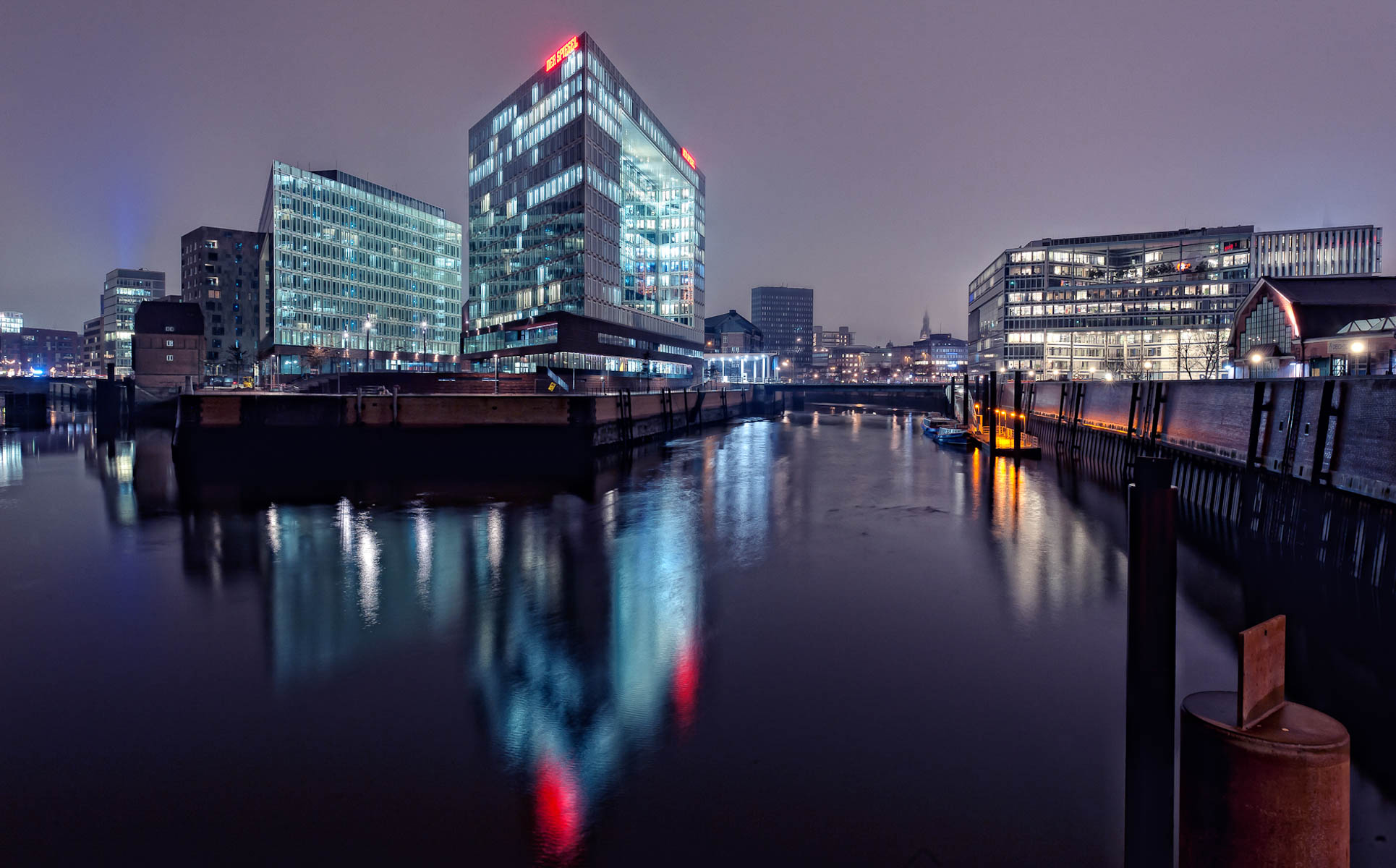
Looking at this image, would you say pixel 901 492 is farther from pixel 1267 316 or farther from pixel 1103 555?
pixel 1267 316

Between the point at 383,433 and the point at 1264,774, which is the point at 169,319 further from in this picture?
the point at 1264,774

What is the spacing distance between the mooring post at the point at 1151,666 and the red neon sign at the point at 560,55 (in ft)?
347

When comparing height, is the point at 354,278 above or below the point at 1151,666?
above

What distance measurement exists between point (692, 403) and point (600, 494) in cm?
5314

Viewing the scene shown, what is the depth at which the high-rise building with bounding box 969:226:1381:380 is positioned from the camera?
140m

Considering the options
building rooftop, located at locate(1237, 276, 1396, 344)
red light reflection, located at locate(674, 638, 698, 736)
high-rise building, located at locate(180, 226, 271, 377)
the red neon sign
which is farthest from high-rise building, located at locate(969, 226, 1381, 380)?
high-rise building, located at locate(180, 226, 271, 377)

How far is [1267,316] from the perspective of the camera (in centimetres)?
6625

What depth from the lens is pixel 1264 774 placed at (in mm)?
4758

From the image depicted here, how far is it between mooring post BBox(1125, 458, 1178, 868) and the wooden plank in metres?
0.51

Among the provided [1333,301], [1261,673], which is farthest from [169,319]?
[1333,301]

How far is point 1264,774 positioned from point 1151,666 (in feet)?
3.02

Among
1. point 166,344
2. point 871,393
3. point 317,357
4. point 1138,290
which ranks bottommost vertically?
point 871,393

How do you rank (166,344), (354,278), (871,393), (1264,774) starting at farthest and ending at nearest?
(354,278) < (871,393) < (166,344) < (1264,774)

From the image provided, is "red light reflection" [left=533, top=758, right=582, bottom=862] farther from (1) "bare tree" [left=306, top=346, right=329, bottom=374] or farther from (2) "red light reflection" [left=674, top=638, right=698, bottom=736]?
(1) "bare tree" [left=306, top=346, right=329, bottom=374]
